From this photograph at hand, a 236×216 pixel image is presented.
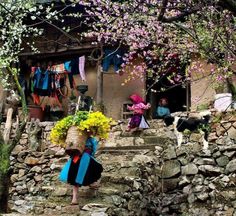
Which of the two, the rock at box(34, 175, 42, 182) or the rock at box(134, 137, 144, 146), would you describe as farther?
the rock at box(34, 175, 42, 182)

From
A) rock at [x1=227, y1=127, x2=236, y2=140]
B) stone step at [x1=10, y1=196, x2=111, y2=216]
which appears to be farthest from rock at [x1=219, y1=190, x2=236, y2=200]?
stone step at [x1=10, y1=196, x2=111, y2=216]

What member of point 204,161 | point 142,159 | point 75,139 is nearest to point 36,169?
point 142,159

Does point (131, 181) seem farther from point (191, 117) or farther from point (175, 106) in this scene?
point (175, 106)

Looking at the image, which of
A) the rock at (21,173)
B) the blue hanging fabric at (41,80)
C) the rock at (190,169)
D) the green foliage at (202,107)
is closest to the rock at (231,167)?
the rock at (190,169)

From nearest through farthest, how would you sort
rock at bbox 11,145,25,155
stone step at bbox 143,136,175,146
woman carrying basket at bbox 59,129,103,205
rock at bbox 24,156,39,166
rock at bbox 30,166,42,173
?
woman carrying basket at bbox 59,129,103,205 → stone step at bbox 143,136,175,146 → rock at bbox 30,166,42,173 → rock at bbox 24,156,39,166 → rock at bbox 11,145,25,155

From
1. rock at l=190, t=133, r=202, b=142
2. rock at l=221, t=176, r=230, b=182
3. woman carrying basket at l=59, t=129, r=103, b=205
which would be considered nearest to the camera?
woman carrying basket at l=59, t=129, r=103, b=205

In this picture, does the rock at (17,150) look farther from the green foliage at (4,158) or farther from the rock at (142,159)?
the rock at (142,159)

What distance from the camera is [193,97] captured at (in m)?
12.4

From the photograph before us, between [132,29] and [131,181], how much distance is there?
13.6 ft

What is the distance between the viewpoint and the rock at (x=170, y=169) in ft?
30.9

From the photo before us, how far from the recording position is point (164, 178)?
30.9 feet

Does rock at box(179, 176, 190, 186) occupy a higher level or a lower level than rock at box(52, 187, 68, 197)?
higher

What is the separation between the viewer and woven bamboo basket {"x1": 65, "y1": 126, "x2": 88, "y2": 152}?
7504 millimetres

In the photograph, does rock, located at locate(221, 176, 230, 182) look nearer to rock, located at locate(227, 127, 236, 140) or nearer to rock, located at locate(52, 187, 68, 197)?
rock, located at locate(227, 127, 236, 140)
